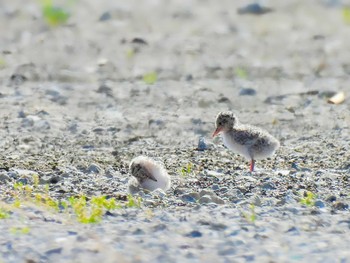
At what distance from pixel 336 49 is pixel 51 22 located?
4.56 metres

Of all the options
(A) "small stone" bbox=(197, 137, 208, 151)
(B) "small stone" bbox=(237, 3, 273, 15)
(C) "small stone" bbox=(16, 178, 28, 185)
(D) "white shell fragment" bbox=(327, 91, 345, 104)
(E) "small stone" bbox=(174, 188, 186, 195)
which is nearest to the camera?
(E) "small stone" bbox=(174, 188, 186, 195)

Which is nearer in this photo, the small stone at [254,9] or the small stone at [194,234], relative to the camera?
the small stone at [194,234]

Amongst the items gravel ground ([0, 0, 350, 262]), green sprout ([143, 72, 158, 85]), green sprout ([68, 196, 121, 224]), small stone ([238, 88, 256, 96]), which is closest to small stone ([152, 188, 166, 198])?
gravel ground ([0, 0, 350, 262])

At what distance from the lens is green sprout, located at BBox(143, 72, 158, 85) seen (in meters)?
16.2

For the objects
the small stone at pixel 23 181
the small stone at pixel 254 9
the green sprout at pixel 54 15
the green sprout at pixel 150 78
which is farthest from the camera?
the small stone at pixel 254 9

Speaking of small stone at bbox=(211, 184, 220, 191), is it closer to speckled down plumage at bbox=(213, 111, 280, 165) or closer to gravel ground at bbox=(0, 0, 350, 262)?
gravel ground at bbox=(0, 0, 350, 262)

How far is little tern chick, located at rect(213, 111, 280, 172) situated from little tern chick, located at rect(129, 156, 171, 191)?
3.82ft

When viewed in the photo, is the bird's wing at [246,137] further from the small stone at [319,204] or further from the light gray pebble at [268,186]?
the small stone at [319,204]

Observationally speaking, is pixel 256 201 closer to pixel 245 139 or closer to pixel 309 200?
pixel 309 200

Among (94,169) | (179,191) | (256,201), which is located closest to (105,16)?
(94,169)

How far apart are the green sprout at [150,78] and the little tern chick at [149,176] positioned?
18.1ft

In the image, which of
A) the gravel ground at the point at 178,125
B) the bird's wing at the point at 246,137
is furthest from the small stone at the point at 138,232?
the bird's wing at the point at 246,137

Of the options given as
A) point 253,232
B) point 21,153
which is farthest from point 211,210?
point 21,153

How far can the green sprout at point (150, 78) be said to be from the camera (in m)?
16.2
